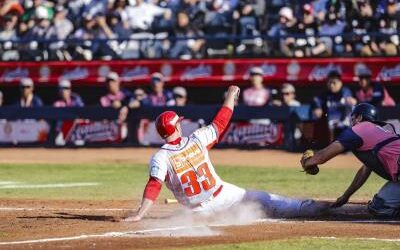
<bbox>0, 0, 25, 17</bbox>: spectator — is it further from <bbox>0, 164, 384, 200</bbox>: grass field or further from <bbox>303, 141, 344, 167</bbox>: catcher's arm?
<bbox>303, 141, 344, 167</bbox>: catcher's arm

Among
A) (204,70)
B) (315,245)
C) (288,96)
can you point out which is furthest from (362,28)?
(315,245)

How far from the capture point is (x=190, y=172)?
35.0 ft

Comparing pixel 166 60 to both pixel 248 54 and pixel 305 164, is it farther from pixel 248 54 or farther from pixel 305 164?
pixel 305 164

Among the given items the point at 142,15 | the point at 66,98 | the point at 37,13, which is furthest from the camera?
the point at 37,13

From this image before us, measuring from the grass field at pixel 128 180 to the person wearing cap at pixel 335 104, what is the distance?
7.92ft

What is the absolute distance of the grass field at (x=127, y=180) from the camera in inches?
597

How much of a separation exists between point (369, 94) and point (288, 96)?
6.08ft

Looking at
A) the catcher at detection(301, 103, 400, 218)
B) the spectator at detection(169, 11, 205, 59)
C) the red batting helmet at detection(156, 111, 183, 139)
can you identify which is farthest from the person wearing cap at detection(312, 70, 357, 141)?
the red batting helmet at detection(156, 111, 183, 139)

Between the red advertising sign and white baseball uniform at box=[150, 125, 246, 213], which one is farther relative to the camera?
the red advertising sign

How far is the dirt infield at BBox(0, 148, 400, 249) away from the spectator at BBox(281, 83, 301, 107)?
346 inches

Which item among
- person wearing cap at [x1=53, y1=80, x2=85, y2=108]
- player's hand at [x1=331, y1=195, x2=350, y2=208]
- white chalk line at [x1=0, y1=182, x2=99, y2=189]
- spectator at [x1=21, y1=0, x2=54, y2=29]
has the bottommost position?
white chalk line at [x1=0, y1=182, x2=99, y2=189]

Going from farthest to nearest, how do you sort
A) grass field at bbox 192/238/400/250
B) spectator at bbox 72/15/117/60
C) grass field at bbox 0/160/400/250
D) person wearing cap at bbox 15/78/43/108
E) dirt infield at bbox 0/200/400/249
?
spectator at bbox 72/15/117/60 → person wearing cap at bbox 15/78/43/108 → grass field at bbox 0/160/400/250 → dirt infield at bbox 0/200/400/249 → grass field at bbox 192/238/400/250

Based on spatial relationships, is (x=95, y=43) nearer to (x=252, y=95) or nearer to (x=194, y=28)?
(x=194, y=28)

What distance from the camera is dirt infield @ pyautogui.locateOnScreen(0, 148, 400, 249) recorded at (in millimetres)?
9609
